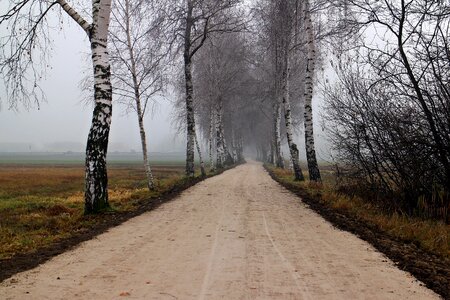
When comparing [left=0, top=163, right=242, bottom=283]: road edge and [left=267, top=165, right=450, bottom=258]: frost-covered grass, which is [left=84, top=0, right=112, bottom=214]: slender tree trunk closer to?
[left=0, top=163, right=242, bottom=283]: road edge

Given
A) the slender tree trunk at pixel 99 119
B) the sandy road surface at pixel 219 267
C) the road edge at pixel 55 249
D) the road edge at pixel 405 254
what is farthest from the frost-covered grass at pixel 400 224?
the slender tree trunk at pixel 99 119

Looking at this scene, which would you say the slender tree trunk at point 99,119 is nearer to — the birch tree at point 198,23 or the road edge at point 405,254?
the road edge at point 405,254

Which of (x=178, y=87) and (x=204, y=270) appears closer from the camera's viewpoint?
(x=204, y=270)

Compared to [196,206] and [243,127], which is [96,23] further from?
[243,127]

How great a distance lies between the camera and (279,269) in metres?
5.40

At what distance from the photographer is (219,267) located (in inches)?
216

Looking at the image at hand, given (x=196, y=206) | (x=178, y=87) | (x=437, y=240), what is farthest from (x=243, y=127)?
(x=437, y=240)

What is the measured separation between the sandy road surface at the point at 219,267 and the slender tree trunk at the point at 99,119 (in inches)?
80.6

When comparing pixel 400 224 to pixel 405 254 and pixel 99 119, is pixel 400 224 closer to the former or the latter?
pixel 405 254

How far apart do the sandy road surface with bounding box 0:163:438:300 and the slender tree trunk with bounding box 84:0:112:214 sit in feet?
6.72

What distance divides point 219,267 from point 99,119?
6.55m

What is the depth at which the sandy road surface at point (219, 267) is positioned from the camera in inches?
178

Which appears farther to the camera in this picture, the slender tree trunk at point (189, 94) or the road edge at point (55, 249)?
the slender tree trunk at point (189, 94)

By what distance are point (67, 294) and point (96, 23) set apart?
8184mm
